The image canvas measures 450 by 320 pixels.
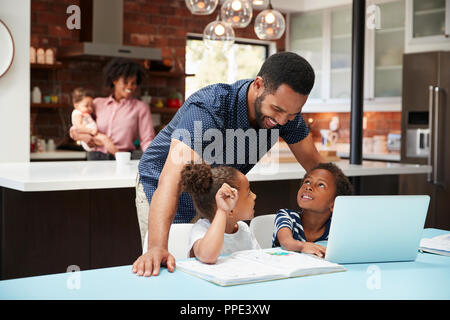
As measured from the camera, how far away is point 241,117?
6.18 feet

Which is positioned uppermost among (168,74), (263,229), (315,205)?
(168,74)

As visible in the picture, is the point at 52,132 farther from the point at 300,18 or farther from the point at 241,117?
the point at 241,117

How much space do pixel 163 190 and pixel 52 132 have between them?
401cm

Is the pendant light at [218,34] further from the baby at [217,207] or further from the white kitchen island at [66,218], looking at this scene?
the baby at [217,207]

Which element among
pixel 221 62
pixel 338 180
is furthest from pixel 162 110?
pixel 338 180

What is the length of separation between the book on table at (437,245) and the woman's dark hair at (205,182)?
1.97 feet

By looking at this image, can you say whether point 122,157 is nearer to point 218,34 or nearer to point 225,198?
point 218,34

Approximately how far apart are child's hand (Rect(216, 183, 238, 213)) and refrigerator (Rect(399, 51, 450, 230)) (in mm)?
3523

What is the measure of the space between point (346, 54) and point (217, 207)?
4790 mm

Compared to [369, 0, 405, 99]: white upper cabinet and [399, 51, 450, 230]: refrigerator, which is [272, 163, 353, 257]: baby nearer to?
[399, 51, 450, 230]: refrigerator

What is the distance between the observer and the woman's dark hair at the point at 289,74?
5.42 feet

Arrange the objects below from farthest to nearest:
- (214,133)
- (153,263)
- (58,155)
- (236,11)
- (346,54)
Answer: (346,54)
(58,155)
(236,11)
(214,133)
(153,263)

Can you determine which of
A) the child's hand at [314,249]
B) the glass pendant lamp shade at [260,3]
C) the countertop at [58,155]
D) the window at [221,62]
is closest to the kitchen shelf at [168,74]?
the window at [221,62]

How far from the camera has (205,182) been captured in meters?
1.61
